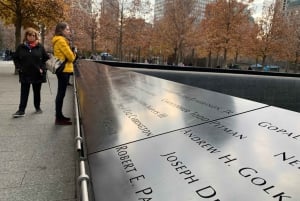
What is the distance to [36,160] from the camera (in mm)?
3990

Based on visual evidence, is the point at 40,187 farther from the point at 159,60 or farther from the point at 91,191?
the point at 159,60

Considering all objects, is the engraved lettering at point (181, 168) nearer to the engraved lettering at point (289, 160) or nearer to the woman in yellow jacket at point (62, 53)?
the engraved lettering at point (289, 160)

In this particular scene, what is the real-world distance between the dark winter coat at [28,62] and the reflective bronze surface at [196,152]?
376 centimetres

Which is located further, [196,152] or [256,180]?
[196,152]

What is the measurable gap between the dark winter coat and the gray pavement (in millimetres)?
813

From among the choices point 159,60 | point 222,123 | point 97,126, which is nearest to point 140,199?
point 222,123

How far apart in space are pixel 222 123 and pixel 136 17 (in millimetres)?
32306

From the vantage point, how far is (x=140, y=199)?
1.52 meters

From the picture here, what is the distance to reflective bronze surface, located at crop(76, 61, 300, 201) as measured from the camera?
1476 mm

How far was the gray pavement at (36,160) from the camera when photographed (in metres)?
3.11

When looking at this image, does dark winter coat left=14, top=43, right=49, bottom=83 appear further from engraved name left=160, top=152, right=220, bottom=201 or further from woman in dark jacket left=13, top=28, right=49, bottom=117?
engraved name left=160, top=152, right=220, bottom=201

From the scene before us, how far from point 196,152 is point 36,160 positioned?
108 inches

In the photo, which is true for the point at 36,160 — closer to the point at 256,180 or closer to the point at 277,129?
the point at 277,129

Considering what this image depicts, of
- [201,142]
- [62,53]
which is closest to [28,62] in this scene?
[62,53]
